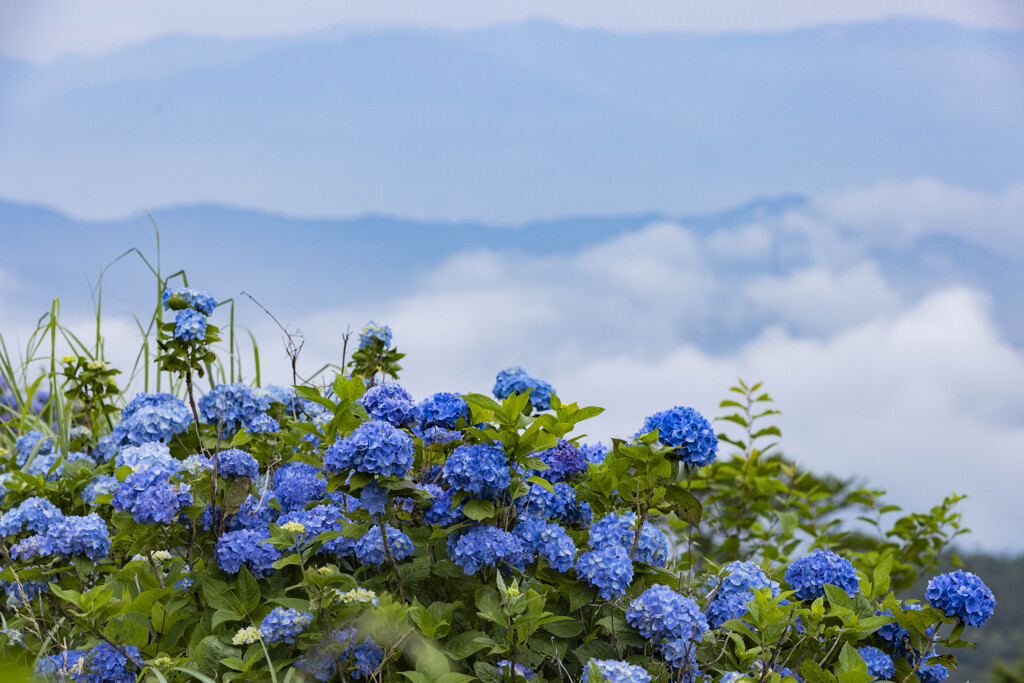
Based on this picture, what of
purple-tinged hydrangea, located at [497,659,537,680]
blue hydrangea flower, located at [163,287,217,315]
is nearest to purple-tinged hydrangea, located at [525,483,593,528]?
purple-tinged hydrangea, located at [497,659,537,680]

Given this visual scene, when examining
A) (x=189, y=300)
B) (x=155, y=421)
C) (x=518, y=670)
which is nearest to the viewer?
(x=518, y=670)

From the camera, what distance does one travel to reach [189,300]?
150 inches

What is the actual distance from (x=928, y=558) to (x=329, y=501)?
4.01 m

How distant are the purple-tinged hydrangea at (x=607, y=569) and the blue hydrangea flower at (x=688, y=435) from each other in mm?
397

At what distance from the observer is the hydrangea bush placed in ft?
8.11

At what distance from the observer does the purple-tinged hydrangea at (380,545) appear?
268cm

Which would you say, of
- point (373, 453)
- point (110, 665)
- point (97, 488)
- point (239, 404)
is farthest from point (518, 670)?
point (97, 488)

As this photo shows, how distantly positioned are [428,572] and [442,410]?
1.79 feet

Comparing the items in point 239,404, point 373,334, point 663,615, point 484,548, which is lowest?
point 663,615

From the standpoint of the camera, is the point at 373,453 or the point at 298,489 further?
the point at 298,489

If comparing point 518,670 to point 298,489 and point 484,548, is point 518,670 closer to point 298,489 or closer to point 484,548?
point 484,548

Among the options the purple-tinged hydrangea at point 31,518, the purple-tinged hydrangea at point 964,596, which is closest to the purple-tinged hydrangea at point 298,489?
the purple-tinged hydrangea at point 31,518

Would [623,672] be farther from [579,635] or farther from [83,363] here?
[83,363]

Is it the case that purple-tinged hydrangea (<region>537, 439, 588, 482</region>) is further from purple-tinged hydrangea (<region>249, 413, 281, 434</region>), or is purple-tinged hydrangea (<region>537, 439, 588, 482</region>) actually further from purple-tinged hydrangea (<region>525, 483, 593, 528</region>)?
purple-tinged hydrangea (<region>249, 413, 281, 434</region>)
